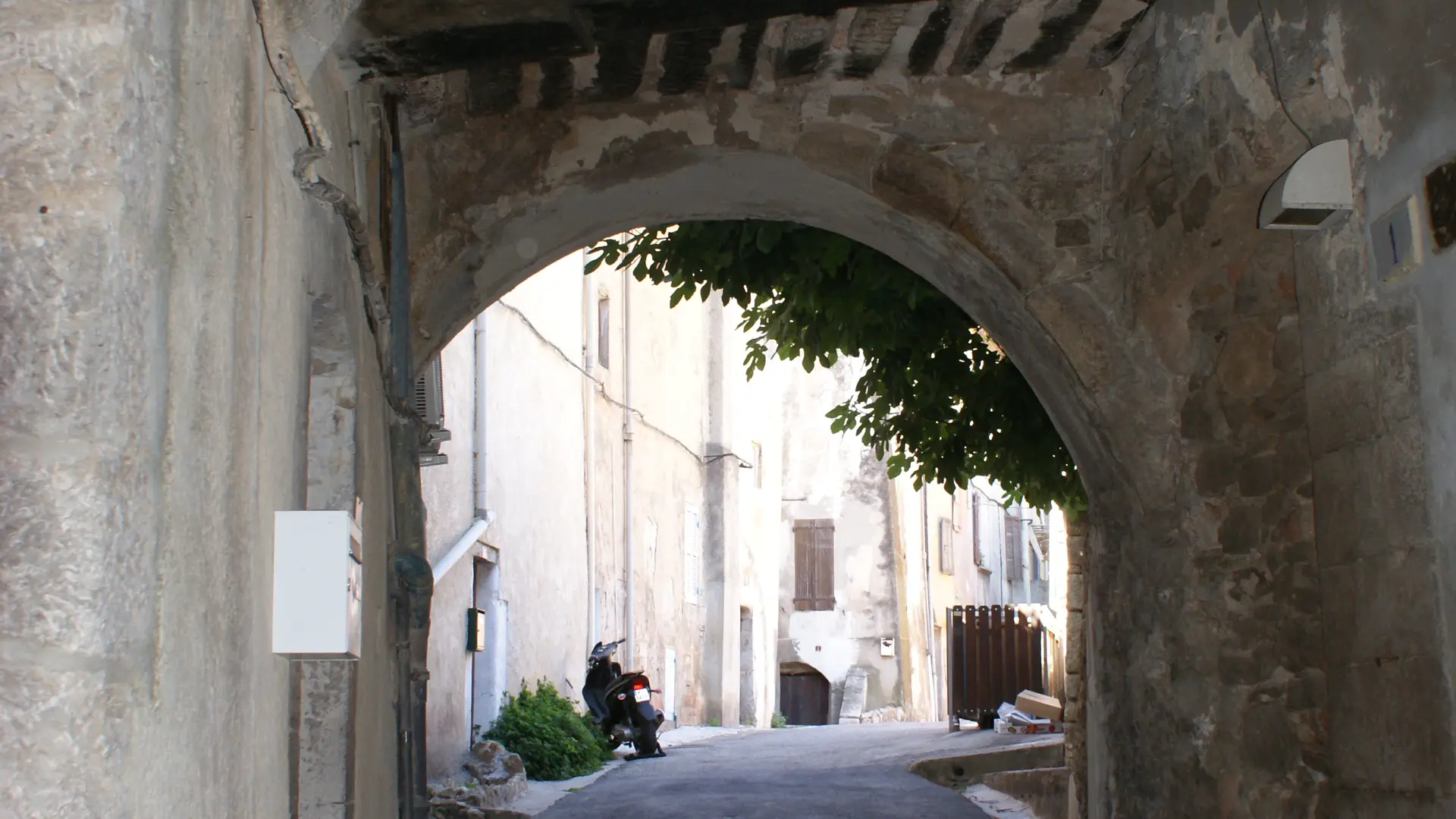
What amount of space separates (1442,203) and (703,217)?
219cm

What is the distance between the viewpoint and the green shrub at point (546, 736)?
8.90m

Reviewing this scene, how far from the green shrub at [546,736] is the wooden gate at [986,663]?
269 cm

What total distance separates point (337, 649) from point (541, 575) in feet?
28.4

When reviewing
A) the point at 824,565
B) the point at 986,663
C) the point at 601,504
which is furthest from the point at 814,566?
the point at 986,663

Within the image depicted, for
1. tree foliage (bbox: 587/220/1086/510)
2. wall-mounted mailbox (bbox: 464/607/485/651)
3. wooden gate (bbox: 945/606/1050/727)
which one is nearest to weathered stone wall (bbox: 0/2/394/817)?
tree foliage (bbox: 587/220/1086/510)

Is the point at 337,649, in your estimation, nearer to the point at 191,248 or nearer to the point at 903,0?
the point at 191,248

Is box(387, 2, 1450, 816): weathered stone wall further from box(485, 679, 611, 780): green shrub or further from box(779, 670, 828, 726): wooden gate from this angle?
box(779, 670, 828, 726): wooden gate

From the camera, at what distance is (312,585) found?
2090 millimetres

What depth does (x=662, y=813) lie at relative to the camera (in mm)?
6758

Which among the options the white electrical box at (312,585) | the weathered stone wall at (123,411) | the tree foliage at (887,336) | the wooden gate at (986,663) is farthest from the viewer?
the wooden gate at (986,663)

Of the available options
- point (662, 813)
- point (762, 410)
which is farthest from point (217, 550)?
point (762, 410)

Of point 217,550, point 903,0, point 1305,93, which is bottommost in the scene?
point 217,550

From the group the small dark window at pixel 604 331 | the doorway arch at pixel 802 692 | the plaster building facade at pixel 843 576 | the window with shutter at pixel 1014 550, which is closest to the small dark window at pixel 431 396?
the small dark window at pixel 604 331

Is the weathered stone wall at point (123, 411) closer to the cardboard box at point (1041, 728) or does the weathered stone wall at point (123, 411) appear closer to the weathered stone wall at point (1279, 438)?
the weathered stone wall at point (1279, 438)
